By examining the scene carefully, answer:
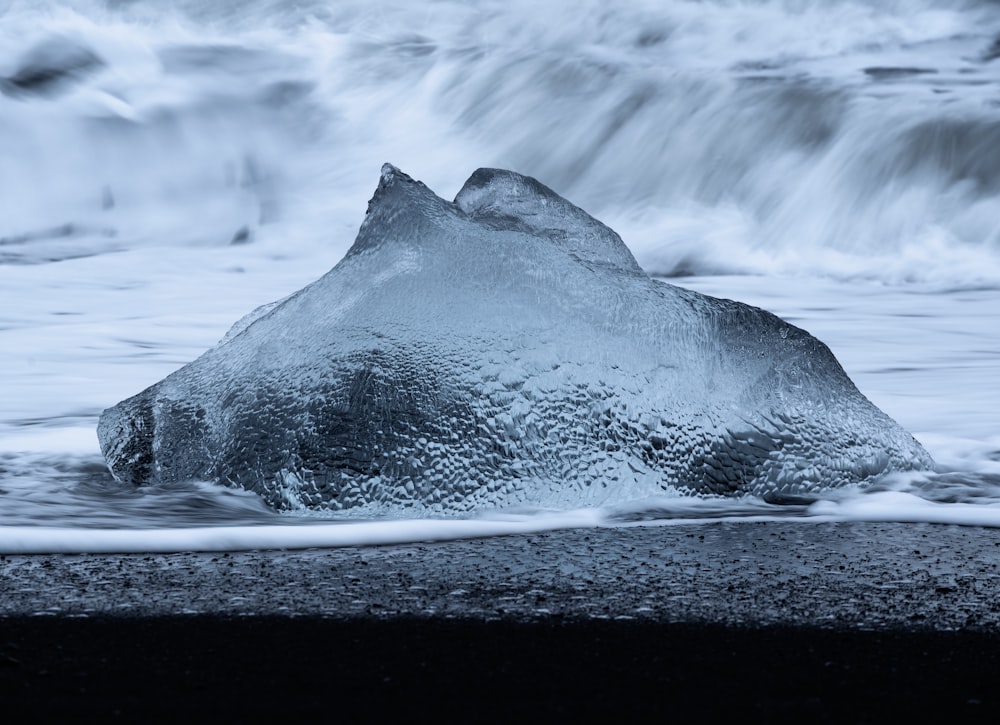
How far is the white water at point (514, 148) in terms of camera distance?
30.1 ft

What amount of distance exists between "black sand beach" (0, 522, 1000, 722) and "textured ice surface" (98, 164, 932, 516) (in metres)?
0.30

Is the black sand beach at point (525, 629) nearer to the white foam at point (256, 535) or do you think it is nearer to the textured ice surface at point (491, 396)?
the white foam at point (256, 535)

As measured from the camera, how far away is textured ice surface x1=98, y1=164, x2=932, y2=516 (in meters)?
2.82

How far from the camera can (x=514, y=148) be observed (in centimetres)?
1205

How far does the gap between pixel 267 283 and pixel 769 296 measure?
3843 mm

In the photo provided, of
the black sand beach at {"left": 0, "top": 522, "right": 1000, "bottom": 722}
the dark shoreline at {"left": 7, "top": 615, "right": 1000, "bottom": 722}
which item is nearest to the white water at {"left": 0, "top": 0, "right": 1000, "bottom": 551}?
the black sand beach at {"left": 0, "top": 522, "right": 1000, "bottom": 722}

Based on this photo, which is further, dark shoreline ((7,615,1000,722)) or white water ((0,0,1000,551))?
white water ((0,0,1000,551))

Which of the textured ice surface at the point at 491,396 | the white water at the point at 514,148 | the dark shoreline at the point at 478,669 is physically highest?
the white water at the point at 514,148

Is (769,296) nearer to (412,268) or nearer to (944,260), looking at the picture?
(944,260)

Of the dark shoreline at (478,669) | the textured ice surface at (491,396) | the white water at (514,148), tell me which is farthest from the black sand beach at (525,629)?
the white water at (514,148)

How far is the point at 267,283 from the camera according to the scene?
1012cm

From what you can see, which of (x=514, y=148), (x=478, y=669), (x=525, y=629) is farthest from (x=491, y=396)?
(x=514, y=148)

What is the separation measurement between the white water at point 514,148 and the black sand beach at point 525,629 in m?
4.11

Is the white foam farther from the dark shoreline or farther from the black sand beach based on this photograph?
the dark shoreline
